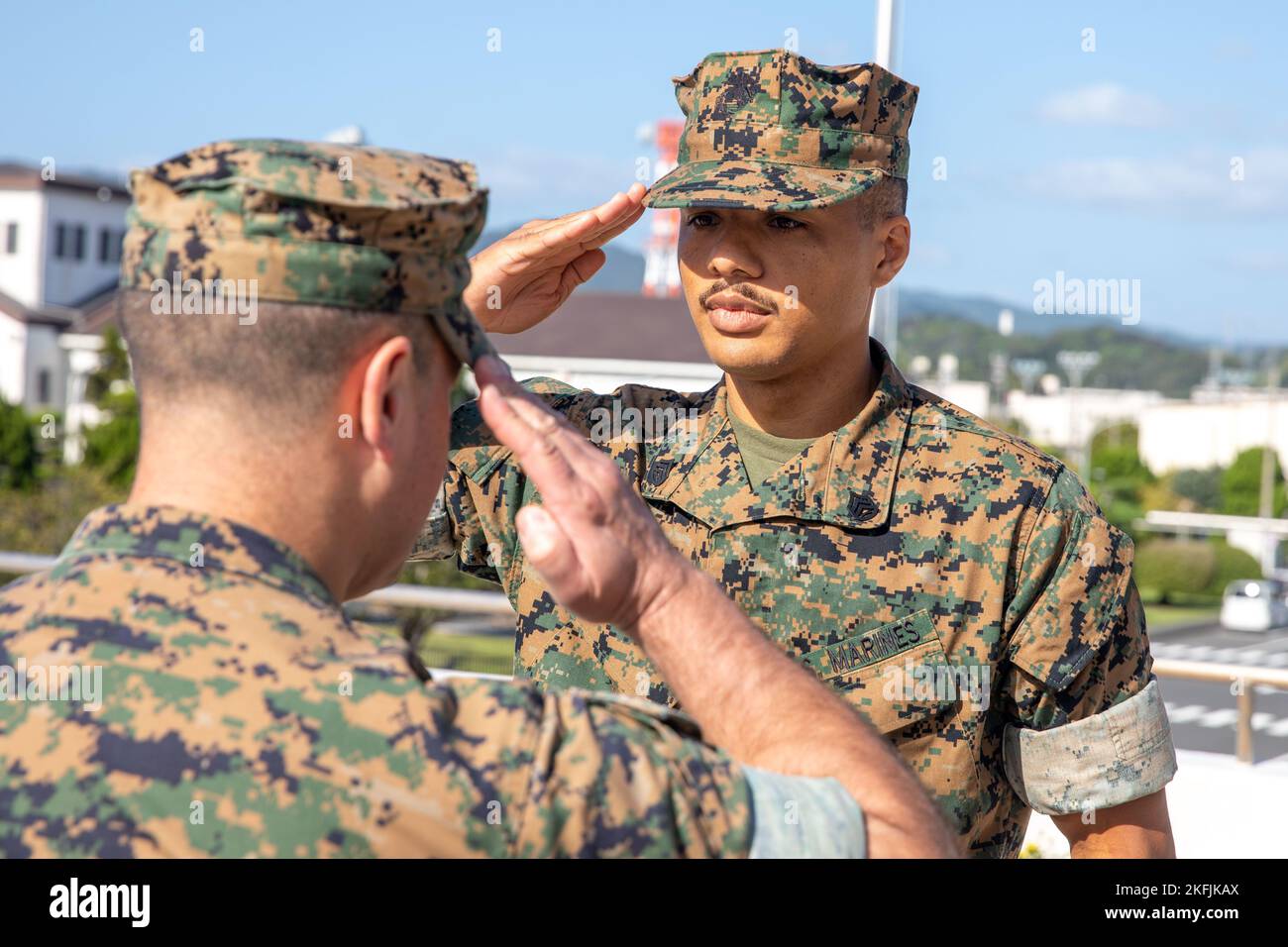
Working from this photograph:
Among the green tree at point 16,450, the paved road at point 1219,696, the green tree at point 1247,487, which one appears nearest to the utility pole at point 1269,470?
the green tree at point 1247,487

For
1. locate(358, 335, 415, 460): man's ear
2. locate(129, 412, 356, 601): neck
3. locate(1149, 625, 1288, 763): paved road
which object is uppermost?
locate(358, 335, 415, 460): man's ear

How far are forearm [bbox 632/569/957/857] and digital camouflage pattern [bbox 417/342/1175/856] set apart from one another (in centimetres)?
92

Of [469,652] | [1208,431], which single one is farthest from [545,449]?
[1208,431]

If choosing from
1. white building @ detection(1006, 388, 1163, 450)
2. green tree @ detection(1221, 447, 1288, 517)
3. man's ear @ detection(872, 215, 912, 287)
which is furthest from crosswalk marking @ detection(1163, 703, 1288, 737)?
white building @ detection(1006, 388, 1163, 450)

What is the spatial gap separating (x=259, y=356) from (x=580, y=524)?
41 cm

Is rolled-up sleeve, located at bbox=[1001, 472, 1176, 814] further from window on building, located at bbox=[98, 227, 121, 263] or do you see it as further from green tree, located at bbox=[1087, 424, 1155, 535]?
window on building, located at bbox=[98, 227, 121, 263]

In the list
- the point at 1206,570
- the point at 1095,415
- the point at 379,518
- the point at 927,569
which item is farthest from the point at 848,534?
the point at 1095,415

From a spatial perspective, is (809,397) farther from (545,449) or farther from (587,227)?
(545,449)

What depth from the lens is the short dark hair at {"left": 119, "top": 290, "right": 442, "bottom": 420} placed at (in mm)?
1662

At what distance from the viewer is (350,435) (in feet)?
5.62

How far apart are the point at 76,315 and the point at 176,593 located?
66177mm
